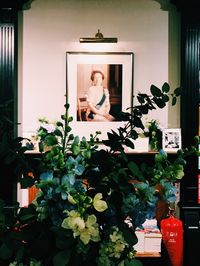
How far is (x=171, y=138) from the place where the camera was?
4.83 metres

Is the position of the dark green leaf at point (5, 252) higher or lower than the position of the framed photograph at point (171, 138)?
lower

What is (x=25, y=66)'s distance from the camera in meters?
5.02

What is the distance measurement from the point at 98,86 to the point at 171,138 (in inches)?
35.6

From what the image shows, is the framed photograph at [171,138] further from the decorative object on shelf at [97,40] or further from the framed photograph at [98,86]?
the decorative object on shelf at [97,40]

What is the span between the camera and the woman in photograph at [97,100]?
5.02 metres

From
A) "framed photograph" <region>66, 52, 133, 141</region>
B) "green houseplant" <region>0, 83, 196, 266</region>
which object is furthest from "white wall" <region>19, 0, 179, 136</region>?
"green houseplant" <region>0, 83, 196, 266</region>

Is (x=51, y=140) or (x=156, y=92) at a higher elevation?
(x=156, y=92)

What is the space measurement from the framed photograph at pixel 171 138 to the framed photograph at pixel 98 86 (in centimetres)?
48

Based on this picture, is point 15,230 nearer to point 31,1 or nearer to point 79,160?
point 79,160

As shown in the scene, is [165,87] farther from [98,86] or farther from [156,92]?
[98,86]

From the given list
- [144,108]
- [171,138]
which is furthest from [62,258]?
[171,138]

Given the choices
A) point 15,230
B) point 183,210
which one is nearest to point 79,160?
point 15,230

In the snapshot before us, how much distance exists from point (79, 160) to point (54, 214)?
0.43 feet

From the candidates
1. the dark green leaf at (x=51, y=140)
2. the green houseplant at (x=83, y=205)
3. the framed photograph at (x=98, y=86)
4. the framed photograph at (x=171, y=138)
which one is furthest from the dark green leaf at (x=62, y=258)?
the framed photograph at (x=98, y=86)
